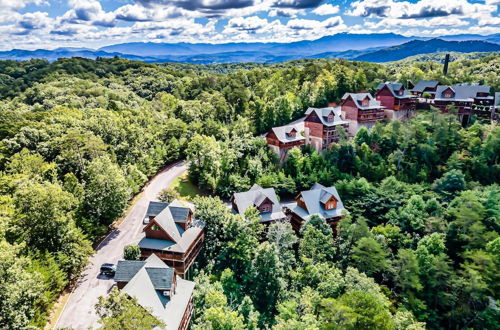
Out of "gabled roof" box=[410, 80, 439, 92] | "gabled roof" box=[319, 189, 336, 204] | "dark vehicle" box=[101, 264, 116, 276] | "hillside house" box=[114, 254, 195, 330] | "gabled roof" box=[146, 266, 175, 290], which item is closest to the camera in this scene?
"hillside house" box=[114, 254, 195, 330]

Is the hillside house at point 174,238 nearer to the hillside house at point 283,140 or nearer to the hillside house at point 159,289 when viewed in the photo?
the hillside house at point 159,289

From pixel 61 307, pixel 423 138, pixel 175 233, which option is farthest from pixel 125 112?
pixel 423 138

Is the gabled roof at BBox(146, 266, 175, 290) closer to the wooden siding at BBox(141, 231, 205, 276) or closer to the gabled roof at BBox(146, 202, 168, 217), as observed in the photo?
the wooden siding at BBox(141, 231, 205, 276)

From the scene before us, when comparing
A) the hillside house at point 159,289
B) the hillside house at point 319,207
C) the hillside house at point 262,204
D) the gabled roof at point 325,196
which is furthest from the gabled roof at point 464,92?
the hillside house at point 159,289

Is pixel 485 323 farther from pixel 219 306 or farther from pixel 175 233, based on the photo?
pixel 175 233

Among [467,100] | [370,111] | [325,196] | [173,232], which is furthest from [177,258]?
[467,100]

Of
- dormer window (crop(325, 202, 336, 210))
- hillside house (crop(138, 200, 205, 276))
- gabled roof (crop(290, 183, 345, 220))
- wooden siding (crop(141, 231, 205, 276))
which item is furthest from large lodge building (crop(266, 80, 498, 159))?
wooden siding (crop(141, 231, 205, 276))

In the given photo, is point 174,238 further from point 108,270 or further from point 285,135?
point 285,135
